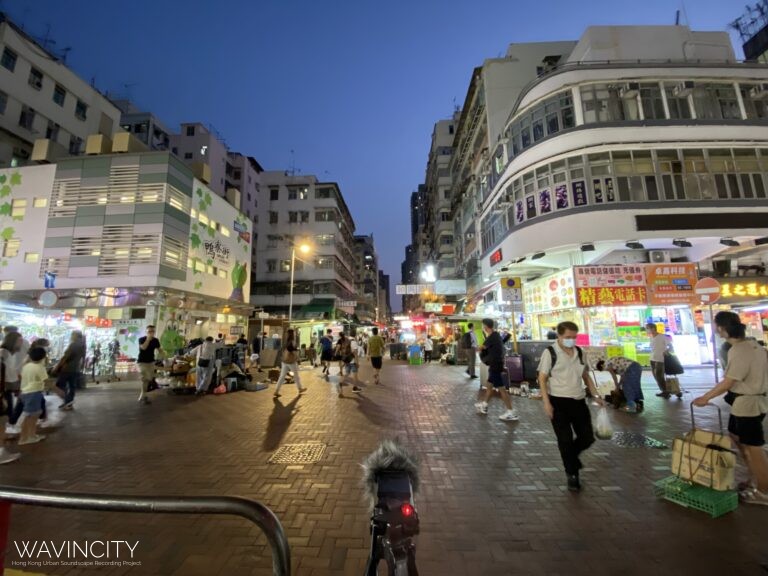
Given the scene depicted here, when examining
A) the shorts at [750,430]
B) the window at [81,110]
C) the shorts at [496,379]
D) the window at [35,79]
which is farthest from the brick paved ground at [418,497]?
the window at [81,110]

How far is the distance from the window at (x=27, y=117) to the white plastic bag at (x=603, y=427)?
38505 mm

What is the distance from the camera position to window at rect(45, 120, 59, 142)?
27.5 meters

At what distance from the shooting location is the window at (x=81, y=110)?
29.9 metres

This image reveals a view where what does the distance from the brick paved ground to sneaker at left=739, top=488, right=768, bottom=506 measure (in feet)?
0.45

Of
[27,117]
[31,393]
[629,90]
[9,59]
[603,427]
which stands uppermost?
[9,59]

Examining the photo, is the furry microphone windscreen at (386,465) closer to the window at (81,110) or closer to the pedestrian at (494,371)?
the pedestrian at (494,371)

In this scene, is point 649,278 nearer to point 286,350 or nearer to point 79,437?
point 286,350

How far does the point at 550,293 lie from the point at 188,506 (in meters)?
17.8

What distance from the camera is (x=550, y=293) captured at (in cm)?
1703

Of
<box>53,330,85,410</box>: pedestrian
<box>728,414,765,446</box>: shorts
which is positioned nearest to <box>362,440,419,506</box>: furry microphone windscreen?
<box>728,414,765,446</box>: shorts

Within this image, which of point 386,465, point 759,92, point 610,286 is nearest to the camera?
point 386,465

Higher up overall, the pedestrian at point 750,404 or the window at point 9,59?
the window at point 9,59

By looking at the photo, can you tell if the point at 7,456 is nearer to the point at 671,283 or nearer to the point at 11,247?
the point at 671,283

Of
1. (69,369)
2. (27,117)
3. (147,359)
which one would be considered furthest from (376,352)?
(27,117)
